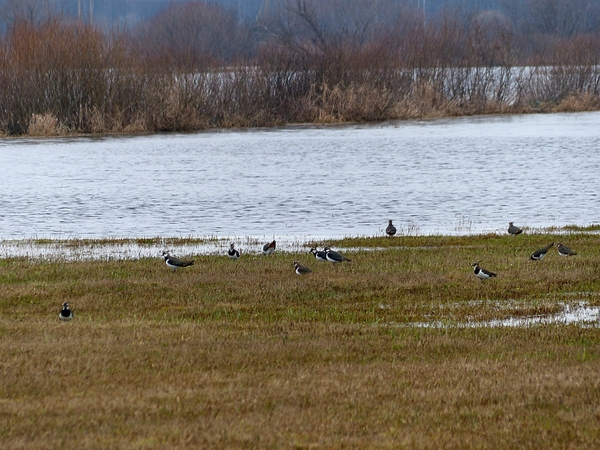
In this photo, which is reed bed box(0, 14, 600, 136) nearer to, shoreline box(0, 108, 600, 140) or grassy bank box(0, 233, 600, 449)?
shoreline box(0, 108, 600, 140)

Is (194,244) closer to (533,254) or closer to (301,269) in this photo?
(301,269)

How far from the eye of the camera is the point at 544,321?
11.8 m

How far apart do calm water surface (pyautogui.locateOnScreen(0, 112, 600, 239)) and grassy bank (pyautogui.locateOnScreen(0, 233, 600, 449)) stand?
7.24 meters

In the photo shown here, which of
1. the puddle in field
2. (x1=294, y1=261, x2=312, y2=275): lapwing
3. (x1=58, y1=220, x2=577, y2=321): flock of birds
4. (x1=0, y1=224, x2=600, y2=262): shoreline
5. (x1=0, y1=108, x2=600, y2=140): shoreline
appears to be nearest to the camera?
the puddle in field

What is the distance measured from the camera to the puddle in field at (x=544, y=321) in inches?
455

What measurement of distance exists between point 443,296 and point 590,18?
97873 millimetres

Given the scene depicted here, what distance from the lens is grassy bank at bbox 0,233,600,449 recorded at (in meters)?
7.43

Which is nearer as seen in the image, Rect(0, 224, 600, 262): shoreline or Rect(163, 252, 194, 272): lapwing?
Rect(163, 252, 194, 272): lapwing

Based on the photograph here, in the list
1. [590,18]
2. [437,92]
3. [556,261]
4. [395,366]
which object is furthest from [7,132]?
[590,18]

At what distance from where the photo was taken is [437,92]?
59719mm

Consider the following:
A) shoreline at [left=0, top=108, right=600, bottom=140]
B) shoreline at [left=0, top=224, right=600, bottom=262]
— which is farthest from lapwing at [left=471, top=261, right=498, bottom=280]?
shoreline at [left=0, top=108, right=600, bottom=140]

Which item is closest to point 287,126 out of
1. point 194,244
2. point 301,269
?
point 194,244

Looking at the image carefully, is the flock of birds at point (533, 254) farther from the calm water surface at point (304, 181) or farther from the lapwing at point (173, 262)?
the lapwing at point (173, 262)

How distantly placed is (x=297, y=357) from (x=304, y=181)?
23806 millimetres
